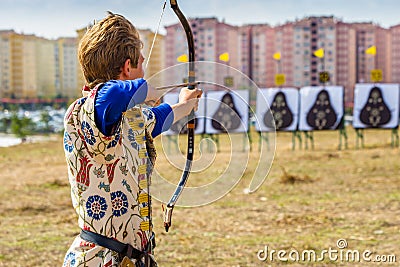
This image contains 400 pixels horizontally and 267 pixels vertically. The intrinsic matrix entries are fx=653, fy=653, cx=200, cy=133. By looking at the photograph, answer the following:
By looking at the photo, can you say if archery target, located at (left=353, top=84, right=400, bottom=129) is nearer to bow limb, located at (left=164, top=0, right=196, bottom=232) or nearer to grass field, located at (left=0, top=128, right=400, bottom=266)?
grass field, located at (left=0, top=128, right=400, bottom=266)

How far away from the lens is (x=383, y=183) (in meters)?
5.68

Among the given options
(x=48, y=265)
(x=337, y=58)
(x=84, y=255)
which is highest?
(x=337, y=58)

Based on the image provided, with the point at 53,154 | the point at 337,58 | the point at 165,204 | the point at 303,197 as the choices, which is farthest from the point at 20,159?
the point at 337,58

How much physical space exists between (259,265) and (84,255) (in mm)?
1779

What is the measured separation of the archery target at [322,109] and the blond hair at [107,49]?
9.11 m

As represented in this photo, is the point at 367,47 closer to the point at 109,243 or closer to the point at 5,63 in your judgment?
the point at 5,63

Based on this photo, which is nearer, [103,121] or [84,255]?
[103,121]

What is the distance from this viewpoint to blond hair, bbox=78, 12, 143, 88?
1.37 meters

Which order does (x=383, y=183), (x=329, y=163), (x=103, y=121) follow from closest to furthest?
(x=103, y=121)
(x=383, y=183)
(x=329, y=163)

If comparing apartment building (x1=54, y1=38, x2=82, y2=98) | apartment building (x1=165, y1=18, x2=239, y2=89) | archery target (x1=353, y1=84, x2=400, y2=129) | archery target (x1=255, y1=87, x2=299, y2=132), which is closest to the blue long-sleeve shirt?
archery target (x1=255, y1=87, x2=299, y2=132)

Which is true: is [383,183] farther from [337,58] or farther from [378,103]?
[337,58]

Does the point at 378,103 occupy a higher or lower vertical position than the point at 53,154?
higher

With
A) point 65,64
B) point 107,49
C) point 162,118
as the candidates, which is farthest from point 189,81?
Result: point 65,64

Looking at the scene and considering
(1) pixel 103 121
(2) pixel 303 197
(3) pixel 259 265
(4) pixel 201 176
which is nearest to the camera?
(1) pixel 103 121
